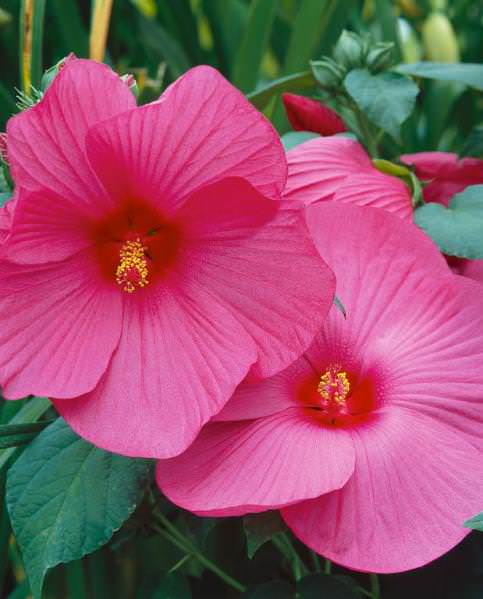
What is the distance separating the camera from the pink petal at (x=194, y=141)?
1.33ft

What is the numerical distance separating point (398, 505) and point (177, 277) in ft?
0.53

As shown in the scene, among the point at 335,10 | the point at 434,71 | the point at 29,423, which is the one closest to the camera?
the point at 29,423

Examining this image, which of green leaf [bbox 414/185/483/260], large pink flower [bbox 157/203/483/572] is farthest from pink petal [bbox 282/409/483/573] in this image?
green leaf [bbox 414/185/483/260]

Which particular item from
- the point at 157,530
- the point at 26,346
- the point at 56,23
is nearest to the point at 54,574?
the point at 157,530

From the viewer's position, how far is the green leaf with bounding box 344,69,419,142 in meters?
0.59

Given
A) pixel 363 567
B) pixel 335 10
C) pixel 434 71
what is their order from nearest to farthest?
pixel 363 567 < pixel 434 71 < pixel 335 10

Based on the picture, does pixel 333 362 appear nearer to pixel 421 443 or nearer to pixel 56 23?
pixel 421 443

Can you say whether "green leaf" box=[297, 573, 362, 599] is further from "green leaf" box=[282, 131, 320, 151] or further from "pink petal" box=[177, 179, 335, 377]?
"green leaf" box=[282, 131, 320, 151]

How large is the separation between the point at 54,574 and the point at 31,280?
0.73ft

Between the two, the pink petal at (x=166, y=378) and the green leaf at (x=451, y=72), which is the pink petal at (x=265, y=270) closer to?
the pink petal at (x=166, y=378)

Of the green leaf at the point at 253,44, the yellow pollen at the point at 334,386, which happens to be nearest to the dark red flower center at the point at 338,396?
the yellow pollen at the point at 334,386

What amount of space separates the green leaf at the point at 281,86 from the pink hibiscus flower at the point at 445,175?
117 millimetres

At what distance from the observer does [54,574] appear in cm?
56

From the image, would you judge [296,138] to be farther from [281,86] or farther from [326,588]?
[326,588]
